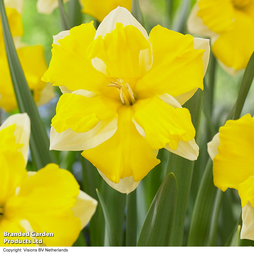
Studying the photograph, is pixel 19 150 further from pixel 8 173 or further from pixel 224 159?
pixel 224 159

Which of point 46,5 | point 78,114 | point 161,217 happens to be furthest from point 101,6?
point 161,217

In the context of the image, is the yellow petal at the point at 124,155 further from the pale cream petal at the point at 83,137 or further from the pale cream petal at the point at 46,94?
the pale cream petal at the point at 46,94

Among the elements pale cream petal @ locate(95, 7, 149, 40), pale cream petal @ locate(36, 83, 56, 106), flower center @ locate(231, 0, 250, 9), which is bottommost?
pale cream petal @ locate(36, 83, 56, 106)

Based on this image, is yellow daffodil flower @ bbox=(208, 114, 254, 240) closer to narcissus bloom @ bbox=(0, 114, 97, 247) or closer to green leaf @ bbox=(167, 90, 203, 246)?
green leaf @ bbox=(167, 90, 203, 246)

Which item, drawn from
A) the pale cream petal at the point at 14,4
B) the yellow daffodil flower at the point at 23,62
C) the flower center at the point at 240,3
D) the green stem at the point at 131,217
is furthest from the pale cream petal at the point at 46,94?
the flower center at the point at 240,3

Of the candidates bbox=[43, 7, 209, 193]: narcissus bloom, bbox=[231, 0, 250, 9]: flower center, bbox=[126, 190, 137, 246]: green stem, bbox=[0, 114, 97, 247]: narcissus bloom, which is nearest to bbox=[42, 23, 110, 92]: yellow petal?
bbox=[43, 7, 209, 193]: narcissus bloom

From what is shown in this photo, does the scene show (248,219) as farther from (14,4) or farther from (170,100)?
(14,4)

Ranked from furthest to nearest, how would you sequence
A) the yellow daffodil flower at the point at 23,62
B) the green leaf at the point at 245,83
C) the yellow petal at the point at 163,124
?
1. the yellow daffodil flower at the point at 23,62
2. the green leaf at the point at 245,83
3. the yellow petal at the point at 163,124
